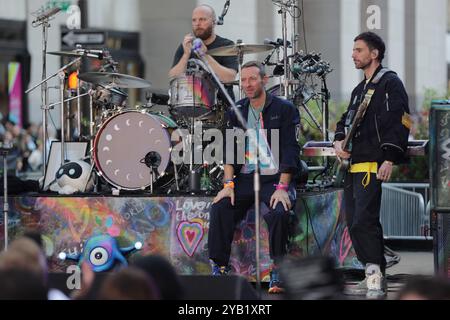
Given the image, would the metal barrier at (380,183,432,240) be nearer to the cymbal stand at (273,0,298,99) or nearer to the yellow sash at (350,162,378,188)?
the cymbal stand at (273,0,298,99)

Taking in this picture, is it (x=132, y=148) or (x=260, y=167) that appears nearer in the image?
(x=260, y=167)

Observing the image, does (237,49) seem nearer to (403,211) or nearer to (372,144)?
(372,144)

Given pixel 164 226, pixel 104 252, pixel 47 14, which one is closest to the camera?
pixel 104 252

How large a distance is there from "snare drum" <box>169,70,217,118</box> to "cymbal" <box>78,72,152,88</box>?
0.71 meters

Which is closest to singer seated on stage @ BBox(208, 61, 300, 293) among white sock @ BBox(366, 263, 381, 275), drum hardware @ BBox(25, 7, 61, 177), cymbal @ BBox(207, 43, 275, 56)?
white sock @ BBox(366, 263, 381, 275)

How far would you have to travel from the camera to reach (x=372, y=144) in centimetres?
880

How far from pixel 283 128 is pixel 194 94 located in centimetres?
129

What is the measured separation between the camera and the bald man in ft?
34.4

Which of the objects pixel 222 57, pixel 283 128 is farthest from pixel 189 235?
pixel 222 57

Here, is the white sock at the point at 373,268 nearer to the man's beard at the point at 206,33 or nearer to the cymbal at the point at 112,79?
the man's beard at the point at 206,33

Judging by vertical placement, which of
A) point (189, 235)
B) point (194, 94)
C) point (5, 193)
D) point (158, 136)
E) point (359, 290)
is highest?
point (194, 94)

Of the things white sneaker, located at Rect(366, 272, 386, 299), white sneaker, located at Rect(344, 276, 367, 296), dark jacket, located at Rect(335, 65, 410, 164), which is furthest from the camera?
white sneaker, located at Rect(344, 276, 367, 296)

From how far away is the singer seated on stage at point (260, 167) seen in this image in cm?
923

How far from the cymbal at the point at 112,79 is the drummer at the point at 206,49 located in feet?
1.66
